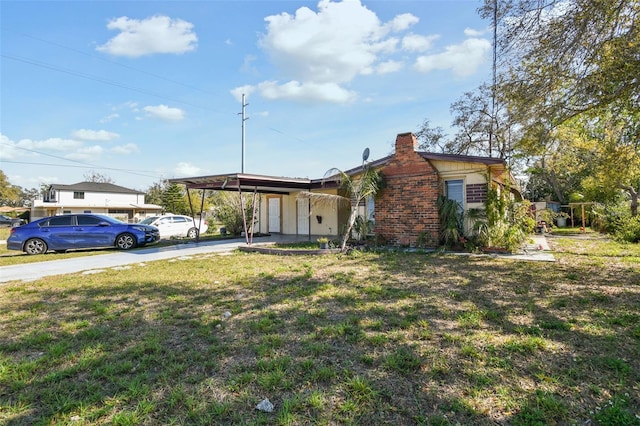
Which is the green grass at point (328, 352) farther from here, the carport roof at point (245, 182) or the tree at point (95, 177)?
the tree at point (95, 177)

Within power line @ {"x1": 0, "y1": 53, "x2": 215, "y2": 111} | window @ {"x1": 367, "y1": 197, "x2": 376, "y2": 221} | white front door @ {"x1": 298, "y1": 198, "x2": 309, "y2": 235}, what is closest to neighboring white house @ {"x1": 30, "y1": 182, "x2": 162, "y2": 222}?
power line @ {"x1": 0, "y1": 53, "x2": 215, "y2": 111}

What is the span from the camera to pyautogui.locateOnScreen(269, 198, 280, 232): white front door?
58.7 ft

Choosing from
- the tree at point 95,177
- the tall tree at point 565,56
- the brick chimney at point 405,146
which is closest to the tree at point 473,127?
the brick chimney at point 405,146

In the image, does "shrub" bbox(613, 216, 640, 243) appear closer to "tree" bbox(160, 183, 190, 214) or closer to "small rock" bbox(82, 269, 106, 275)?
"small rock" bbox(82, 269, 106, 275)

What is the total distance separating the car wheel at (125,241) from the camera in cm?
1245

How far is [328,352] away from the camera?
10.5 feet

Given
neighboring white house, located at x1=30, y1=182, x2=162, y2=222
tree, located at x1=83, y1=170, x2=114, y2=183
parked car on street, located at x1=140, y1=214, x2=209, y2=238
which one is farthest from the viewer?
tree, located at x1=83, y1=170, x2=114, y2=183

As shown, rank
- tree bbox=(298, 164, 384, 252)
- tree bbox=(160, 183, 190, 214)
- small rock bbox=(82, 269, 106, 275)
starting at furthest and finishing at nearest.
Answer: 1. tree bbox=(160, 183, 190, 214)
2. tree bbox=(298, 164, 384, 252)
3. small rock bbox=(82, 269, 106, 275)

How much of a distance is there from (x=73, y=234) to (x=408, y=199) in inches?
479

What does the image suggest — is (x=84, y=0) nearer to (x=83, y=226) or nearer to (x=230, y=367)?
(x=83, y=226)

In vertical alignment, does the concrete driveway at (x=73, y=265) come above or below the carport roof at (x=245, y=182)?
below

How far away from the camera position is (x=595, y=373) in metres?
2.71

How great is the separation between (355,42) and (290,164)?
16.4m

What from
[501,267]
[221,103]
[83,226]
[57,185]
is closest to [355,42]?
[501,267]
